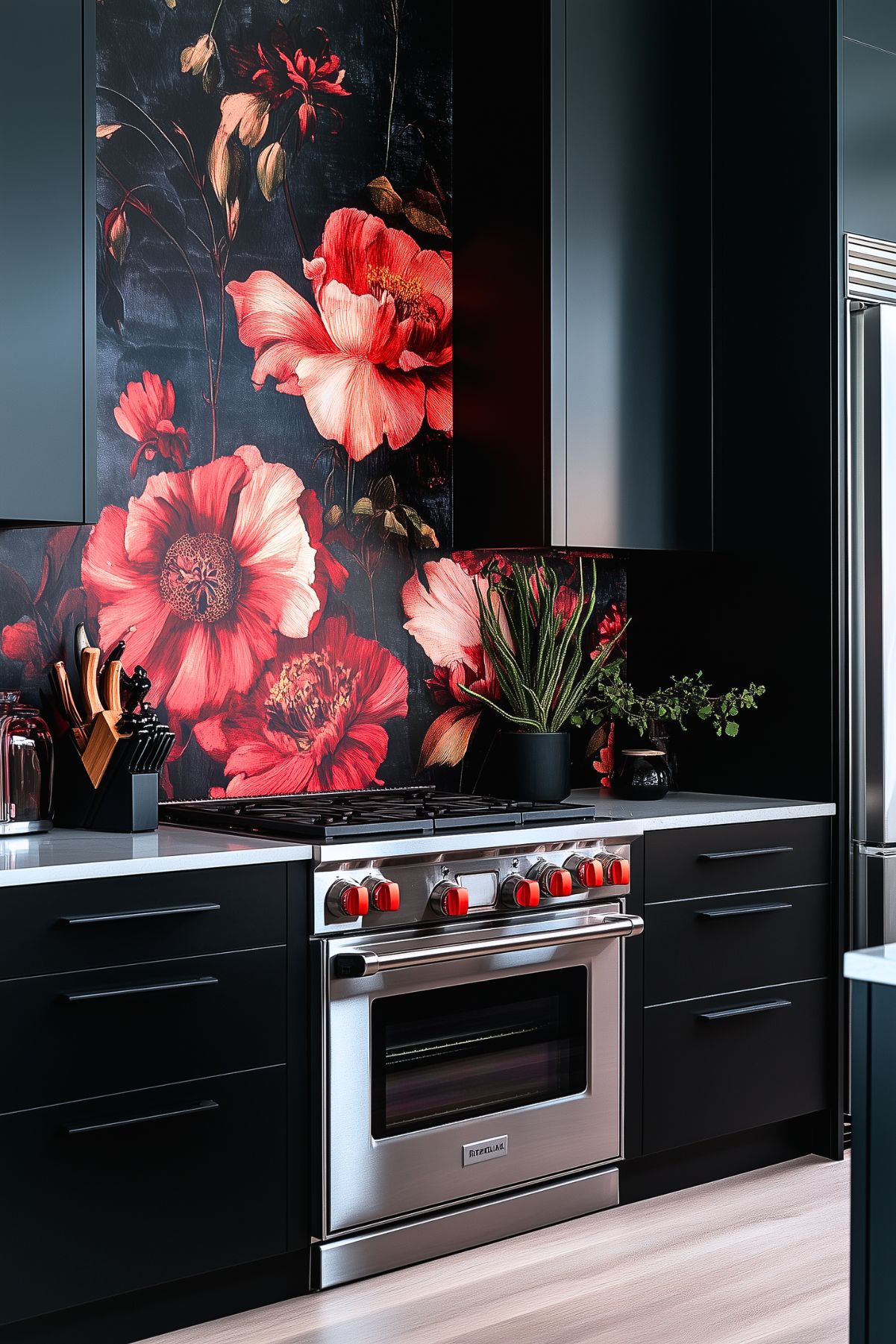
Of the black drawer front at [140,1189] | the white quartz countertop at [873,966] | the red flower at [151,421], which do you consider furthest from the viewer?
the red flower at [151,421]

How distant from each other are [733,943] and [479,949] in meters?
0.77

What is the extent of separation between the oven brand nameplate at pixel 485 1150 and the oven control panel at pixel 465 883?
1.46 feet

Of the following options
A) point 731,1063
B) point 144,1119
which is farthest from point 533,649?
point 144,1119

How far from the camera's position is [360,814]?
112 inches

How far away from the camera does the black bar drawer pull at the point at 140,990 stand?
7.52ft

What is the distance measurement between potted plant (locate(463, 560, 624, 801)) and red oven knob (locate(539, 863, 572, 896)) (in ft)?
1.69

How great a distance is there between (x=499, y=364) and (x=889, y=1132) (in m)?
2.39

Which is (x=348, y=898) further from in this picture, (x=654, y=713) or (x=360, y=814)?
(x=654, y=713)

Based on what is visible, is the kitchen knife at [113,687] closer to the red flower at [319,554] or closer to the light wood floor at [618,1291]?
the red flower at [319,554]

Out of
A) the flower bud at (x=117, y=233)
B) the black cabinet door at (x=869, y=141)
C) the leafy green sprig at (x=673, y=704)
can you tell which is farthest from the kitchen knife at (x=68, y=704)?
the black cabinet door at (x=869, y=141)

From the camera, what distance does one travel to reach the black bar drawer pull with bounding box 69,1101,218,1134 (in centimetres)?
229

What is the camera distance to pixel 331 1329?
2469mm

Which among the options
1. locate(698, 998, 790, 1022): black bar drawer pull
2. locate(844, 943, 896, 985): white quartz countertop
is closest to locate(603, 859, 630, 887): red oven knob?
locate(698, 998, 790, 1022): black bar drawer pull

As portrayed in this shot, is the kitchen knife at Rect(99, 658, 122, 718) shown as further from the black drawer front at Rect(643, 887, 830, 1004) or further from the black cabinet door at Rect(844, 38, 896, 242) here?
the black cabinet door at Rect(844, 38, 896, 242)
